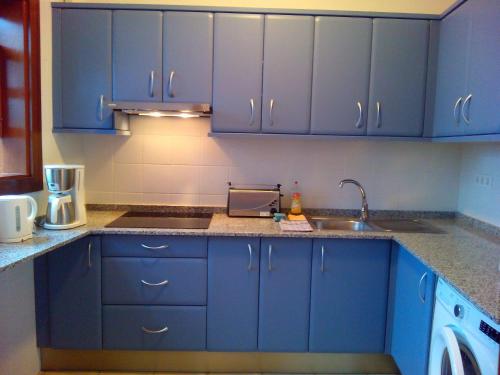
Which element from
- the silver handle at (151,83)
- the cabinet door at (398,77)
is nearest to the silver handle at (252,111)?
the silver handle at (151,83)

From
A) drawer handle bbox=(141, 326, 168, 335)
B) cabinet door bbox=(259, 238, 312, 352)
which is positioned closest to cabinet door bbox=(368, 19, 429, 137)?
→ cabinet door bbox=(259, 238, 312, 352)

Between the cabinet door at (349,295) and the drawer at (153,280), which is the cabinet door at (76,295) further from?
the cabinet door at (349,295)

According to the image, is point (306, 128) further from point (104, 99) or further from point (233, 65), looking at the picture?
point (104, 99)

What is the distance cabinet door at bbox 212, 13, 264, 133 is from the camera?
84.4 inches

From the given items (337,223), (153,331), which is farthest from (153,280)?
(337,223)

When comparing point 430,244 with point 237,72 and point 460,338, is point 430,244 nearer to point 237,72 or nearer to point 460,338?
point 460,338

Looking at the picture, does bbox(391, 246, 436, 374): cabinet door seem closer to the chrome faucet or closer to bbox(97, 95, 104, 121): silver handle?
the chrome faucet

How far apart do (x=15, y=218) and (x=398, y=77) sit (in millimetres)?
2174

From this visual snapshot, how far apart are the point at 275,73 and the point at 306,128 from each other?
14.8 inches

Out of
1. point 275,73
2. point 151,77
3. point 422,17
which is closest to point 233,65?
point 275,73

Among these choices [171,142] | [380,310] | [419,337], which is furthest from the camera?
[171,142]

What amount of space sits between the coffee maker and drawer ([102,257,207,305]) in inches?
12.0

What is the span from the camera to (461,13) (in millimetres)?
1949

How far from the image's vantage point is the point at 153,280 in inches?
80.9
